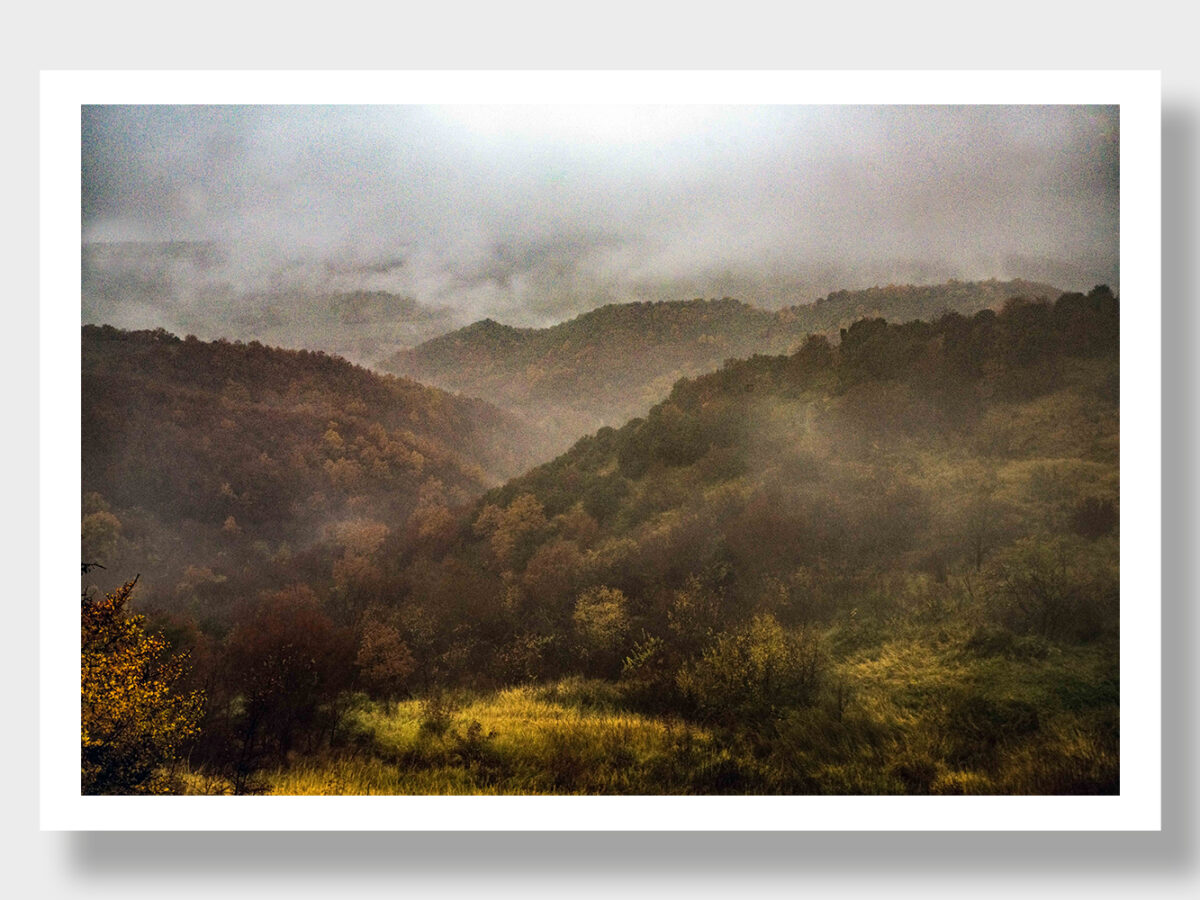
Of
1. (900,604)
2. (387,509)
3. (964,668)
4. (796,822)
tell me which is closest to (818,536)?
(900,604)

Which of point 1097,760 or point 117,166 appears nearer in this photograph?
point 1097,760

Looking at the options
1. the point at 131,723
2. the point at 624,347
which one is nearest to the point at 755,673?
the point at 624,347

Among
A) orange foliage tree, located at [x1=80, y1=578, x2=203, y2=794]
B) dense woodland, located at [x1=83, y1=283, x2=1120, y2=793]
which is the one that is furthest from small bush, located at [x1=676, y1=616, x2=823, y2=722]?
orange foliage tree, located at [x1=80, y1=578, x2=203, y2=794]

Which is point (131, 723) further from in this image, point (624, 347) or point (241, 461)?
point (624, 347)

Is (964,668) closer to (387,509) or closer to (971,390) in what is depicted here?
(971,390)

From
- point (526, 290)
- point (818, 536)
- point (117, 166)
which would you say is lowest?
point (818, 536)

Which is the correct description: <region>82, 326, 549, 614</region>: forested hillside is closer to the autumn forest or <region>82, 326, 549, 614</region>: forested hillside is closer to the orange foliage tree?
the autumn forest

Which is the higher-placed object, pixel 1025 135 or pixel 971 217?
pixel 1025 135
